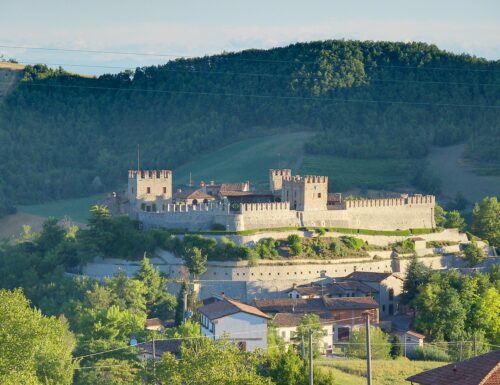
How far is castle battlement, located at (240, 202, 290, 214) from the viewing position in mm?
74875

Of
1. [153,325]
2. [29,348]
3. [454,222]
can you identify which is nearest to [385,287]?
[153,325]

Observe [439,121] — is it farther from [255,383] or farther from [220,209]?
[255,383]

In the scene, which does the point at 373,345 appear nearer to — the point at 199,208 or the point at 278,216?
the point at 278,216

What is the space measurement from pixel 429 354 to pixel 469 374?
72.4 ft

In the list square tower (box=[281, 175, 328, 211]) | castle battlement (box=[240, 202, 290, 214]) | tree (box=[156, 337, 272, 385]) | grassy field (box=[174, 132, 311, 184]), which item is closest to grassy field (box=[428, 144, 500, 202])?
grassy field (box=[174, 132, 311, 184])

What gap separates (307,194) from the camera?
7712 centimetres

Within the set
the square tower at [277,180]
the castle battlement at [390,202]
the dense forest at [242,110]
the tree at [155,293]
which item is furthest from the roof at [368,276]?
the dense forest at [242,110]

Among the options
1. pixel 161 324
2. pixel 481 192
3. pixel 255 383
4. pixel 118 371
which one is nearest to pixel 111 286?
pixel 161 324

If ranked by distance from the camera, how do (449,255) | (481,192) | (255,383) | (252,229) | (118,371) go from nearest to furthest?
(255,383) → (118,371) → (252,229) → (449,255) → (481,192)

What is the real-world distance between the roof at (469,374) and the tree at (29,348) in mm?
12182

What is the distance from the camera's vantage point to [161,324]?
223 ft

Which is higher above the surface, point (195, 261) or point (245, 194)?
point (245, 194)

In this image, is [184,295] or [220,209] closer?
[184,295]

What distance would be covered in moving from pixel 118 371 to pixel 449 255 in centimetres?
2908
